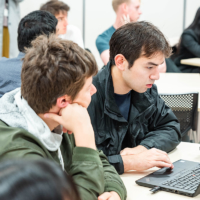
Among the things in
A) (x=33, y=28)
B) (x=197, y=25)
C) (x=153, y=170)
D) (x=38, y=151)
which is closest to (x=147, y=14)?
(x=197, y=25)

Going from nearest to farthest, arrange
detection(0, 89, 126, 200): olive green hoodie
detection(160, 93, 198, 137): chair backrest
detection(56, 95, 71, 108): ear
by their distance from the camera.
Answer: detection(0, 89, 126, 200): olive green hoodie → detection(56, 95, 71, 108): ear → detection(160, 93, 198, 137): chair backrest

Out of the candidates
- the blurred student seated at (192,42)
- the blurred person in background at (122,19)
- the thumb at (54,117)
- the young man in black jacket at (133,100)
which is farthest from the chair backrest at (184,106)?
the blurred student seated at (192,42)

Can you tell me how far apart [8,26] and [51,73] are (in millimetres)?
3620

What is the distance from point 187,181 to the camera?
1198mm

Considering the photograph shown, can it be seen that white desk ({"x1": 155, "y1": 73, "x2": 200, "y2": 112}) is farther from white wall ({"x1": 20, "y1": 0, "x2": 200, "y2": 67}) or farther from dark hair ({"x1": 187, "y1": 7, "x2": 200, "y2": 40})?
white wall ({"x1": 20, "y1": 0, "x2": 200, "y2": 67})

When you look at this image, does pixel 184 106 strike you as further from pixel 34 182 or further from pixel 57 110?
pixel 34 182

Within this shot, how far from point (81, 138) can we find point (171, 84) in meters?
2.09

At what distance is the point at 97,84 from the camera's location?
1708 mm

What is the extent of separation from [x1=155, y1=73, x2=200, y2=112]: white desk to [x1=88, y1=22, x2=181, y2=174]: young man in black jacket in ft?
3.03

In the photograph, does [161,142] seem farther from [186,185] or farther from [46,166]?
[46,166]

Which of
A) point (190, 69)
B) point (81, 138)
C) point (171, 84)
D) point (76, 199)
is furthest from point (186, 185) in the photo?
point (190, 69)

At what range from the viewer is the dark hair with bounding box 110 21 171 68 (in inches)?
65.1

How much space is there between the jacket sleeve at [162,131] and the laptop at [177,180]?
0.22 m

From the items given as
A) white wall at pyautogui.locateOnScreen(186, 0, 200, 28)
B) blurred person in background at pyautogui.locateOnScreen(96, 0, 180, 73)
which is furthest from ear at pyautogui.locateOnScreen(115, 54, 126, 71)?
white wall at pyautogui.locateOnScreen(186, 0, 200, 28)
